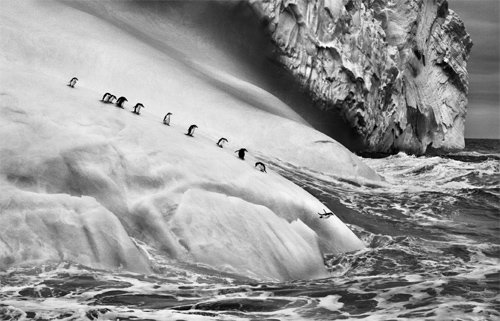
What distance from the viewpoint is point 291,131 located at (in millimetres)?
19656

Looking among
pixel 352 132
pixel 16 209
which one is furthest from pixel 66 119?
pixel 352 132

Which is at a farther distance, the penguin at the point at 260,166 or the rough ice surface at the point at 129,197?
the penguin at the point at 260,166

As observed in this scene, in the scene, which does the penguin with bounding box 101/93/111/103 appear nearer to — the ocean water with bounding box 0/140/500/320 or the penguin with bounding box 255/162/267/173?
the penguin with bounding box 255/162/267/173

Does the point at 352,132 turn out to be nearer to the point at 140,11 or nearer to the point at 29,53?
the point at 140,11

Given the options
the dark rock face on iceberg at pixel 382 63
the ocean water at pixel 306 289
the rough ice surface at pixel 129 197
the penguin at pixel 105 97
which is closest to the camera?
the ocean water at pixel 306 289

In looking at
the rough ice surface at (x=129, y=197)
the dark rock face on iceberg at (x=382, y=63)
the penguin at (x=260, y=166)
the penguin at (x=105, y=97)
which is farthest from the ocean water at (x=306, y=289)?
the dark rock face on iceberg at (x=382, y=63)

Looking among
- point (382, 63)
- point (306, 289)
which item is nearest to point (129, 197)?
point (306, 289)

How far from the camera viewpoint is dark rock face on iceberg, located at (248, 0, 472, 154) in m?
29.3

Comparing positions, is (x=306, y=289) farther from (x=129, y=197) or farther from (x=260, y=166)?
(x=260, y=166)

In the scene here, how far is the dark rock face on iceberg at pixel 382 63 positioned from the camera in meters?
29.3

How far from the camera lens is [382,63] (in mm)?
36000

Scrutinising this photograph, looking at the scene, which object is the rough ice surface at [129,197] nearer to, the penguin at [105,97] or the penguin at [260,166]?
the penguin at [105,97]

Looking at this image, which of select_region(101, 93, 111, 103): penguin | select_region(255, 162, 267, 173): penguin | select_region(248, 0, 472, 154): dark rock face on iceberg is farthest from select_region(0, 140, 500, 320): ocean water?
select_region(248, 0, 472, 154): dark rock face on iceberg

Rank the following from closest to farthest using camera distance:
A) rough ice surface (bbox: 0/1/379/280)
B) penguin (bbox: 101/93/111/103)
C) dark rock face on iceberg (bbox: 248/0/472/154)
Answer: rough ice surface (bbox: 0/1/379/280) < penguin (bbox: 101/93/111/103) < dark rock face on iceberg (bbox: 248/0/472/154)
